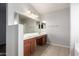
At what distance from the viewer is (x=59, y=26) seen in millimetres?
4742

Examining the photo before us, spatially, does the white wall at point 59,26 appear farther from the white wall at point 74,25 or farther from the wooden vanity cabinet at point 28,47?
the wooden vanity cabinet at point 28,47

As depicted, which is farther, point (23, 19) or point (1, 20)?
→ point (1, 20)

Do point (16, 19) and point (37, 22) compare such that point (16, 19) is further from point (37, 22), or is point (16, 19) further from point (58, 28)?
point (58, 28)

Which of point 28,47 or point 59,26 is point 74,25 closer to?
point 28,47

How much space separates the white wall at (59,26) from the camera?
4.40 m

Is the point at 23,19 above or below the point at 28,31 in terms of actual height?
above

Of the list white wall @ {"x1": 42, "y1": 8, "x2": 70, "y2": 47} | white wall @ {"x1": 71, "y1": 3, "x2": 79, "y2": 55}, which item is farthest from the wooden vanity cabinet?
white wall @ {"x1": 42, "y1": 8, "x2": 70, "y2": 47}

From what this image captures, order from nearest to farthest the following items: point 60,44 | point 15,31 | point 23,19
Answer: point 15,31, point 23,19, point 60,44

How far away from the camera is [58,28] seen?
4.78 meters

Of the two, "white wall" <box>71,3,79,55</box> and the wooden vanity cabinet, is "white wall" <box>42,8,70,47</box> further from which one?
the wooden vanity cabinet

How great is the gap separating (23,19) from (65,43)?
7.33ft

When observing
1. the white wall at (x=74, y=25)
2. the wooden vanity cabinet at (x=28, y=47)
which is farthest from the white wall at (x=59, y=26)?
the wooden vanity cabinet at (x=28, y=47)

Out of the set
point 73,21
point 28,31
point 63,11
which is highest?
point 63,11

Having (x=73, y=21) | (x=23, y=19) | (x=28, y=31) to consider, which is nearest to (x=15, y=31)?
(x=23, y=19)
